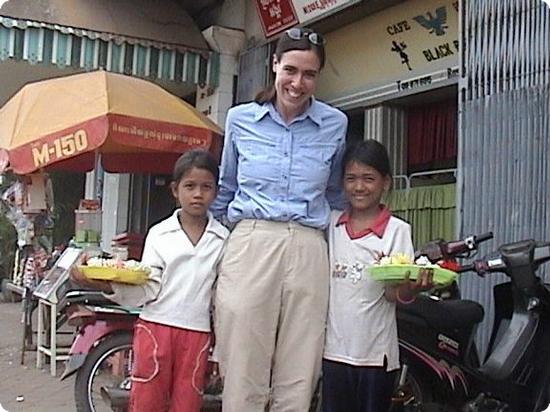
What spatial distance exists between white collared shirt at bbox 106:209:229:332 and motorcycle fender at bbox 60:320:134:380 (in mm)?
1327

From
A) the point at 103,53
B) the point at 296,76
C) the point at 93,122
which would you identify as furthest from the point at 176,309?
the point at 103,53

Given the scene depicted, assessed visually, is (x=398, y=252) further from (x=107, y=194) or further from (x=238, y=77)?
(x=107, y=194)

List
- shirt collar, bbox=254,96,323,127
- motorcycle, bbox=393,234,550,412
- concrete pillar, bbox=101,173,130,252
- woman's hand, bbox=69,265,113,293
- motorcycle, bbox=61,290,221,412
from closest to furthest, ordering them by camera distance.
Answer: shirt collar, bbox=254,96,323,127 → woman's hand, bbox=69,265,113,293 → motorcycle, bbox=393,234,550,412 → motorcycle, bbox=61,290,221,412 → concrete pillar, bbox=101,173,130,252

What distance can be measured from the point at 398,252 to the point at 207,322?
2.19 feet

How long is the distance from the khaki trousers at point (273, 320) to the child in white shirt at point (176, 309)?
0.77ft

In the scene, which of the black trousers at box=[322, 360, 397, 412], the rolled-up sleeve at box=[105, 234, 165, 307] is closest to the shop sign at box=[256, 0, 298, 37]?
the rolled-up sleeve at box=[105, 234, 165, 307]

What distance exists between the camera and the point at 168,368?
2521 mm

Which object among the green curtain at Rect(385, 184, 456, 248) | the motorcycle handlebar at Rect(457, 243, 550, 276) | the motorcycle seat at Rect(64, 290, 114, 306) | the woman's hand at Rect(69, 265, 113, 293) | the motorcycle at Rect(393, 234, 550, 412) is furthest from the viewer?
the green curtain at Rect(385, 184, 456, 248)

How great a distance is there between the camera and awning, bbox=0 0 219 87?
630 centimetres

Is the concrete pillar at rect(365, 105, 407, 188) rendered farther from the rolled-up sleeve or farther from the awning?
the rolled-up sleeve

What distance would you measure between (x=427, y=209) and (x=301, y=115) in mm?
3040

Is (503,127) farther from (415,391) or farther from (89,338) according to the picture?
(89,338)

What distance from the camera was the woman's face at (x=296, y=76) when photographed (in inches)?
88.7

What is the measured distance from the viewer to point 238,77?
710 cm
